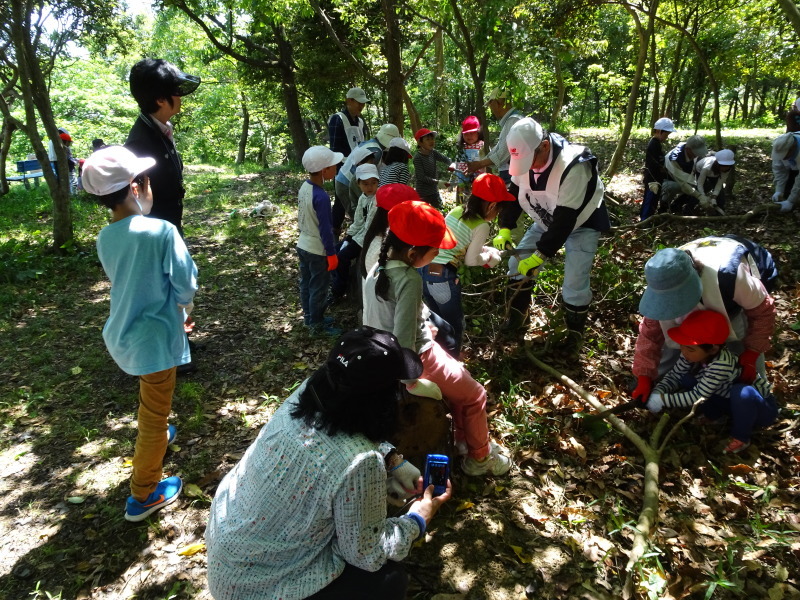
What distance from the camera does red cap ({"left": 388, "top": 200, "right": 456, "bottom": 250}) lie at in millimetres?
2652

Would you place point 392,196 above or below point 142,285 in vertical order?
above

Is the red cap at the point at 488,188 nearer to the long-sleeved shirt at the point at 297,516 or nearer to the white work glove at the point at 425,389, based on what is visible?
the white work glove at the point at 425,389

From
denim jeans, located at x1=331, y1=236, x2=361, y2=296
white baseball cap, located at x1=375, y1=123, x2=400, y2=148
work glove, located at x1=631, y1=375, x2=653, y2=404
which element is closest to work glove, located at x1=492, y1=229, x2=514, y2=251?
denim jeans, located at x1=331, y1=236, x2=361, y2=296

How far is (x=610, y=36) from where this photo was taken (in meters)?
21.4

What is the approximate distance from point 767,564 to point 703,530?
303 millimetres

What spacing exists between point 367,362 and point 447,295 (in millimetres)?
2257

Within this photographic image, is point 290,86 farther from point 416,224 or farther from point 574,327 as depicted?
point 416,224

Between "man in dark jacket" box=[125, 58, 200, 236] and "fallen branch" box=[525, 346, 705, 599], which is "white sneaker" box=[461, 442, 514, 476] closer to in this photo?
"fallen branch" box=[525, 346, 705, 599]

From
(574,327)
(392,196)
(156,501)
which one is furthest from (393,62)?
(156,501)

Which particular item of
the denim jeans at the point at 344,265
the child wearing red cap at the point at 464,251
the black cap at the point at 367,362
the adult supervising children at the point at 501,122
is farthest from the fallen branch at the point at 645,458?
the adult supervising children at the point at 501,122

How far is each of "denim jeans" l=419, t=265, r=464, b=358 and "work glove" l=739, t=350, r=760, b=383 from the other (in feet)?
6.34

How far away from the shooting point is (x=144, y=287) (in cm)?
260

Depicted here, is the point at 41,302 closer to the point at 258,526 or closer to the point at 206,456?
the point at 206,456

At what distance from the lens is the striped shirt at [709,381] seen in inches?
121
